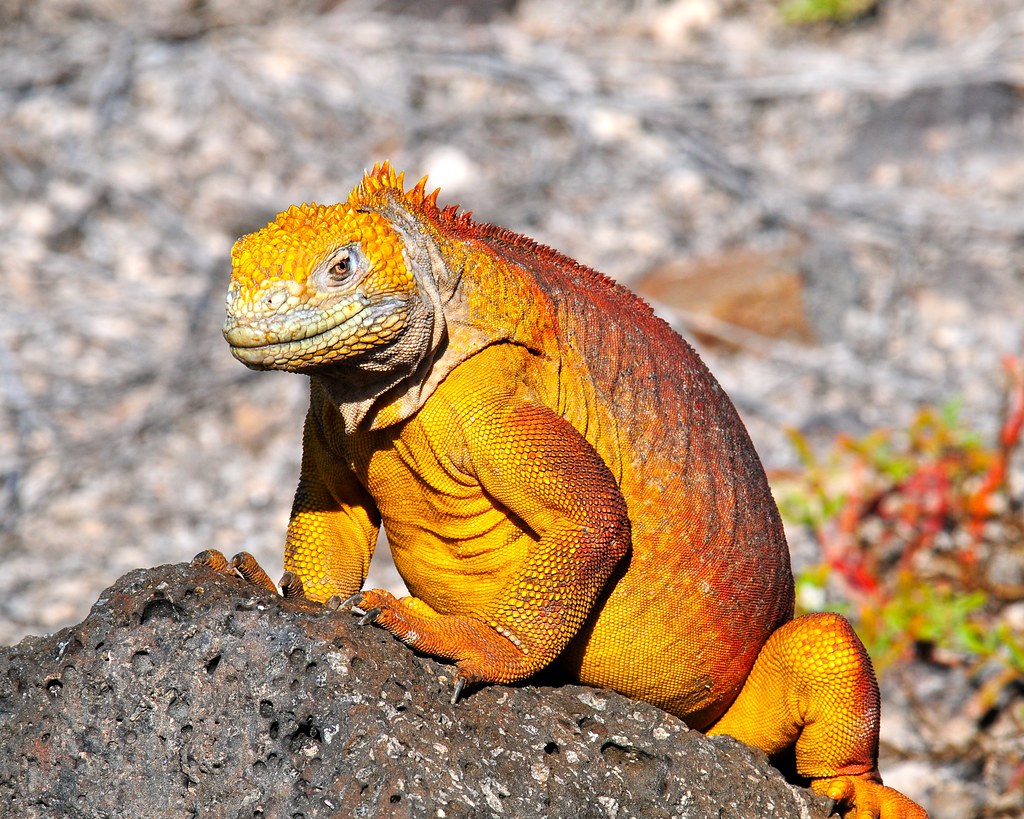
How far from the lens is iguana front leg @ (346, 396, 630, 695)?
3738 millimetres

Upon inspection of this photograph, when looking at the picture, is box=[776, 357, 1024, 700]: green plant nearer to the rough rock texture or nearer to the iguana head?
the rough rock texture

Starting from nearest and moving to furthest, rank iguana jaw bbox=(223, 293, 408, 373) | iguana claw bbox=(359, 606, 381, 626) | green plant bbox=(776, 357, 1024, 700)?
iguana jaw bbox=(223, 293, 408, 373), iguana claw bbox=(359, 606, 381, 626), green plant bbox=(776, 357, 1024, 700)

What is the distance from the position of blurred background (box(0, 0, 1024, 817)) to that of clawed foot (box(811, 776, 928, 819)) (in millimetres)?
2672

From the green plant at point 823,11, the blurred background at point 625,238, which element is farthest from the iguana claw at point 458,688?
the green plant at point 823,11

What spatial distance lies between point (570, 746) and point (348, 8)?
1158 centimetres

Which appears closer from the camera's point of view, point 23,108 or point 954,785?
point 954,785

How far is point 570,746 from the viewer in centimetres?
378

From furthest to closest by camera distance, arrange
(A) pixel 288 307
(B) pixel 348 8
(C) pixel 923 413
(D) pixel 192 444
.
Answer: (B) pixel 348 8
(D) pixel 192 444
(C) pixel 923 413
(A) pixel 288 307

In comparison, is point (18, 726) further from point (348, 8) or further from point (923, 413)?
point (348, 8)

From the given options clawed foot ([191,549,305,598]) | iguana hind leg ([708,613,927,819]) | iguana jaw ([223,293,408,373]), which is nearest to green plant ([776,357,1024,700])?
iguana hind leg ([708,613,927,819])

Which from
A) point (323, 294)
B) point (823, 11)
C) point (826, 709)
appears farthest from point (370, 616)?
point (823, 11)

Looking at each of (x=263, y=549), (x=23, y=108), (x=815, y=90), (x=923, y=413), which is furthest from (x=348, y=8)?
(x=923, y=413)

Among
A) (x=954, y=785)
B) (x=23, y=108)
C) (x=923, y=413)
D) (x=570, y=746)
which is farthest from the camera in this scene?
(x=23, y=108)

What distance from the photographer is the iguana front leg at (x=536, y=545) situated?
12.3 ft
